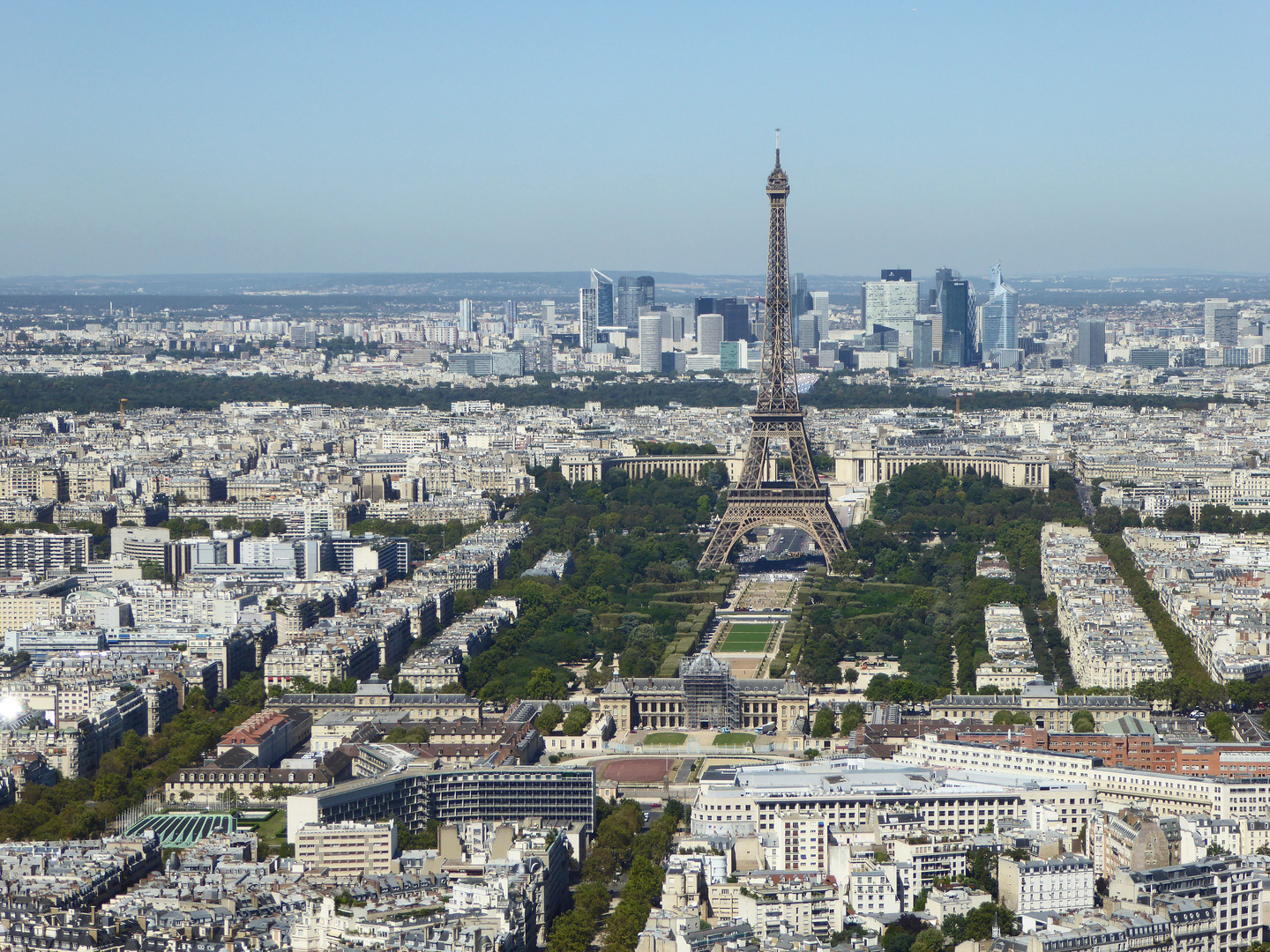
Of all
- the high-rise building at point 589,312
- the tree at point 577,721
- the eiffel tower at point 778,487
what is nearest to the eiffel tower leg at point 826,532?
the eiffel tower at point 778,487

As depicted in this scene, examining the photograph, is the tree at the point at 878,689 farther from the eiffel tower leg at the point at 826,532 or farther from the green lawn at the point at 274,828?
the eiffel tower leg at the point at 826,532

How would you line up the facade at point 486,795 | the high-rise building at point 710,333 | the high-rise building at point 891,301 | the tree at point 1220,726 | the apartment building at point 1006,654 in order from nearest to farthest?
the facade at point 486,795, the tree at point 1220,726, the apartment building at point 1006,654, the high-rise building at point 710,333, the high-rise building at point 891,301

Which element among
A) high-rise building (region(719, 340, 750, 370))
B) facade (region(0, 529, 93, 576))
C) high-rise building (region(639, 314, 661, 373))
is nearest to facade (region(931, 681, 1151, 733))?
facade (region(0, 529, 93, 576))

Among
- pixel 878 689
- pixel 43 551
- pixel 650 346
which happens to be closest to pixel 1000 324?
pixel 650 346

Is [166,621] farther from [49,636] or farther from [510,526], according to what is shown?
[510,526]

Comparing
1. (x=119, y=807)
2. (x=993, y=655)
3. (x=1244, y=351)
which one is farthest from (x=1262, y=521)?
(x=1244, y=351)

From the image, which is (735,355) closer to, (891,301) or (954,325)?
(954,325)

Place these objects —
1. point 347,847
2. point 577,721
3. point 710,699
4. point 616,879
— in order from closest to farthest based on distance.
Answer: point 347,847, point 616,879, point 577,721, point 710,699
